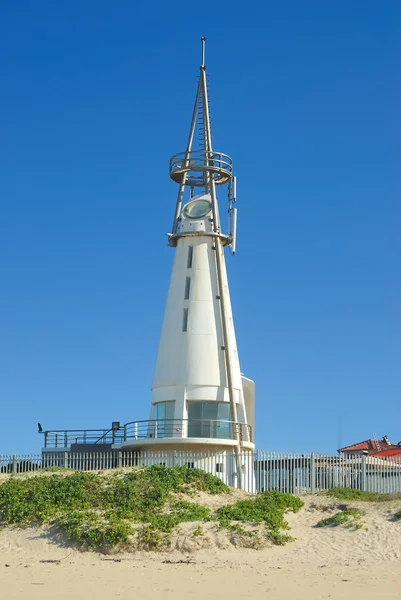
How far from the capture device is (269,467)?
40.7 metres

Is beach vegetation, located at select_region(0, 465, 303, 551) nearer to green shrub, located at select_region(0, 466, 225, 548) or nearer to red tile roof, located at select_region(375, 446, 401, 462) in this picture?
green shrub, located at select_region(0, 466, 225, 548)

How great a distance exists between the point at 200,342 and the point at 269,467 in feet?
25.0

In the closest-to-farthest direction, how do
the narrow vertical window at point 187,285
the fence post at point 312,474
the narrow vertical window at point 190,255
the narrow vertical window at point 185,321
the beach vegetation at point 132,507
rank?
the beach vegetation at point 132,507 → the fence post at point 312,474 → the narrow vertical window at point 185,321 → the narrow vertical window at point 187,285 → the narrow vertical window at point 190,255

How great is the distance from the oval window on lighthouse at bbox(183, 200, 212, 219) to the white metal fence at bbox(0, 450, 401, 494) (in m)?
11.4

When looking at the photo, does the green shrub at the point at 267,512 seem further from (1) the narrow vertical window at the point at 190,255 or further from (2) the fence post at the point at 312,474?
(1) the narrow vertical window at the point at 190,255

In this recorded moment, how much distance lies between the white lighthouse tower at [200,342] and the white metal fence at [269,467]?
97cm

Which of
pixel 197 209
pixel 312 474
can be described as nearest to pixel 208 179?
pixel 197 209

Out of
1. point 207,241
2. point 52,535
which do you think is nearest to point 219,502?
point 52,535

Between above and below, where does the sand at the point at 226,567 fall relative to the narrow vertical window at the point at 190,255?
below

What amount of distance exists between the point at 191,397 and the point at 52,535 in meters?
13.4

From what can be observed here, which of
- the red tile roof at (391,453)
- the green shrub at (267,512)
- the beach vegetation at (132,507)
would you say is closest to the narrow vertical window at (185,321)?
the beach vegetation at (132,507)

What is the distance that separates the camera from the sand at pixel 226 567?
25.4 m

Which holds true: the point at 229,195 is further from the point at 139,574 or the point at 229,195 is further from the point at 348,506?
the point at 139,574

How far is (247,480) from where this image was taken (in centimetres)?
4178
